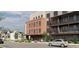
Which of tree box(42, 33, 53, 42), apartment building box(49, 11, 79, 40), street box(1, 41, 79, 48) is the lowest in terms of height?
street box(1, 41, 79, 48)

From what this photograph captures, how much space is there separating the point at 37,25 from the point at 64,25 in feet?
1.93

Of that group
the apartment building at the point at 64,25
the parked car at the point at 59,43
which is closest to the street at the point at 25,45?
the parked car at the point at 59,43

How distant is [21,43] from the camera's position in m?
4.40

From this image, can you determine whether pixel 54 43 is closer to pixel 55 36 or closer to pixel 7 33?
pixel 55 36

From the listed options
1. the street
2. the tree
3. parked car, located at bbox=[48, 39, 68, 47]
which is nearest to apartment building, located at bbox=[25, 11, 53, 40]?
the tree

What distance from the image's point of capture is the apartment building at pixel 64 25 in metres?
4.38

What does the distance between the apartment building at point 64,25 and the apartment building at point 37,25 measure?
0.39 ft

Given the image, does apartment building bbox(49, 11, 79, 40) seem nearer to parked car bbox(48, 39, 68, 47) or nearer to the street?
parked car bbox(48, 39, 68, 47)

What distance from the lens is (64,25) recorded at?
4.50m

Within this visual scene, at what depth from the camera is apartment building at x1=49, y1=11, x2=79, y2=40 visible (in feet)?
14.4

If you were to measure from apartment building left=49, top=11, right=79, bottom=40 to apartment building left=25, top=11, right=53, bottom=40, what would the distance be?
12 centimetres
